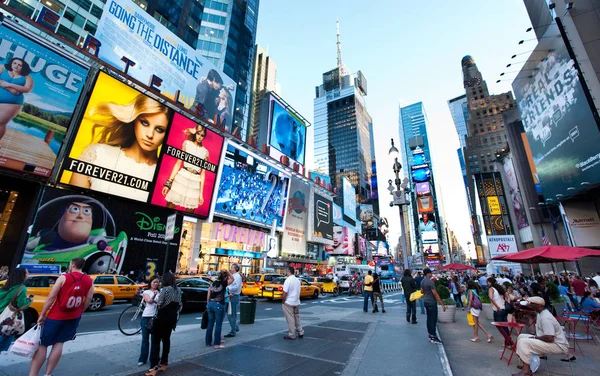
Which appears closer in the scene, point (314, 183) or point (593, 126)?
point (593, 126)

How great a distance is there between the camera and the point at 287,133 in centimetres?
5281

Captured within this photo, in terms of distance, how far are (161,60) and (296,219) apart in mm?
36165

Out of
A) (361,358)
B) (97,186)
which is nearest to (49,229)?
(97,186)

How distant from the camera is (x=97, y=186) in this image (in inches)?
904

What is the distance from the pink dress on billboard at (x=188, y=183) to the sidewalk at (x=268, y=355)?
23.3 meters

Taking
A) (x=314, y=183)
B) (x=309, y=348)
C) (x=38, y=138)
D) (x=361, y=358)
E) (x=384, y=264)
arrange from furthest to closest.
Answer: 1. (x=314, y=183)
2. (x=384, y=264)
3. (x=38, y=138)
4. (x=309, y=348)
5. (x=361, y=358)

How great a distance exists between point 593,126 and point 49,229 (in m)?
41.8

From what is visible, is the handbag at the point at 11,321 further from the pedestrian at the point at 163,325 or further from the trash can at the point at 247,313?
the trash can at the point at 247,313

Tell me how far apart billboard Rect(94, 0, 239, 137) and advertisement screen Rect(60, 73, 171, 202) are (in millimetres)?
4174

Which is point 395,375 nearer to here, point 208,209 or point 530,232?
point 208,209

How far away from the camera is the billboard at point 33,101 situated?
1842 centimetres

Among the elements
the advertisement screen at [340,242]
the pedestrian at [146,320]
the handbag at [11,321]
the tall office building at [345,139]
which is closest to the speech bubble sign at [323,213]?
the advertisement screen at [340,242]

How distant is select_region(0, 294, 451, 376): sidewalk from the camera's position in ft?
15.9

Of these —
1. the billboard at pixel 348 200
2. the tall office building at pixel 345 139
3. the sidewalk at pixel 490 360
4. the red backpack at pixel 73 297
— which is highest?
the tall office building at pixel 345 139
